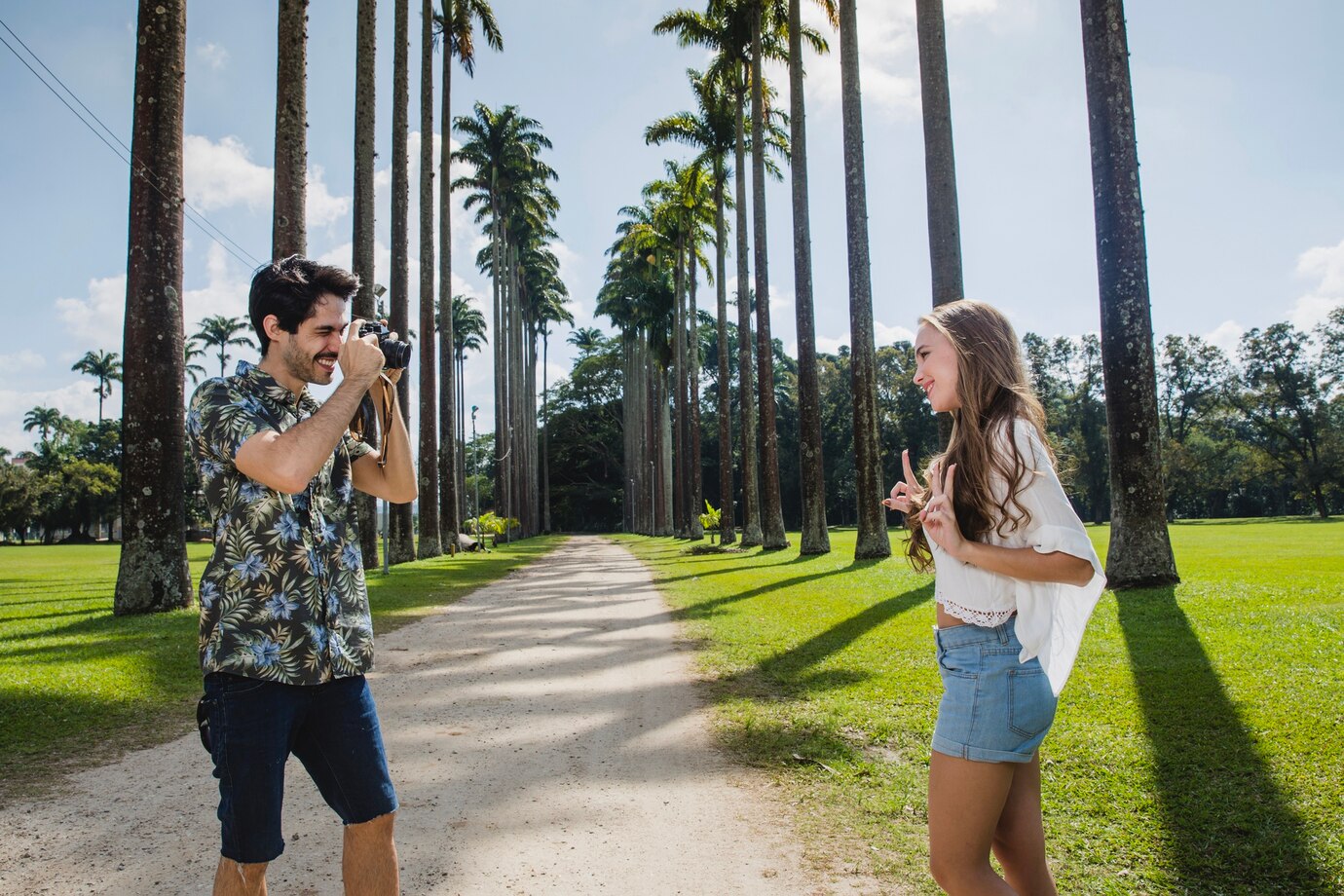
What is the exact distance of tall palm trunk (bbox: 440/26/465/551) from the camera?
2747cm

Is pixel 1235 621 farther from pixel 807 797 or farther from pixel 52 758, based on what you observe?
pixel 52 758

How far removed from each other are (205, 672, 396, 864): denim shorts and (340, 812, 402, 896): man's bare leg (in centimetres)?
3

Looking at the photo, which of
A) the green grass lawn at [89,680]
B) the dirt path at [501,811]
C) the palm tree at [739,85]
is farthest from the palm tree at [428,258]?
the dirt path at [501,811]

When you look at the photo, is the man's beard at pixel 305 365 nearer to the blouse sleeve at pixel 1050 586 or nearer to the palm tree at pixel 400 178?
the blouse sleeve at pixel 1050 586

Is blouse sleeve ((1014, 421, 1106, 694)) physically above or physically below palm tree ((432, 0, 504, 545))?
below

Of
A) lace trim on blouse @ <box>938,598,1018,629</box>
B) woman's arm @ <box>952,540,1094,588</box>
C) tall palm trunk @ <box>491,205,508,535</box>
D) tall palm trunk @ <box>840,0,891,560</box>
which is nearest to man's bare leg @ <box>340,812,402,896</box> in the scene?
lace trim on blouse @ <box>938,598,1018,629</box>

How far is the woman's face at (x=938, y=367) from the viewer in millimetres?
2301

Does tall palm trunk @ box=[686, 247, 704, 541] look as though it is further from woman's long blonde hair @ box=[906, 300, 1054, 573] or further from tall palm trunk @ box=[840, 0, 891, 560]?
woman's long blonde hair @ box=[906, 300, 1054, 573]

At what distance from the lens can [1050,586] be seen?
2133mm

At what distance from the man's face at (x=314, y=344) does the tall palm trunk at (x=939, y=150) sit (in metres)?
12.2

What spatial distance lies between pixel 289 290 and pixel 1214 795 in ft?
15.2

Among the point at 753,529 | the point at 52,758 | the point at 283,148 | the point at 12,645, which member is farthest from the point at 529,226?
the point at 52,758

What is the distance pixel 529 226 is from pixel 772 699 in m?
46.0

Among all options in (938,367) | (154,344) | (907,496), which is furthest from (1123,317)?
(154,344)
